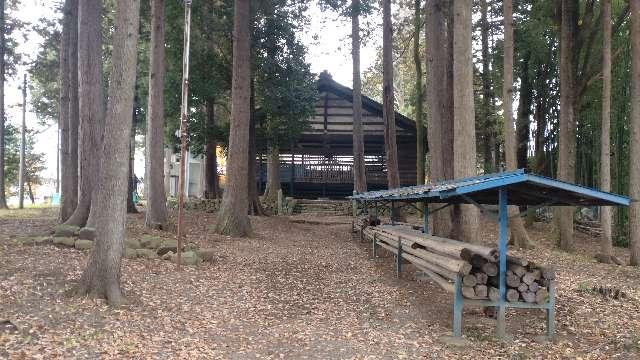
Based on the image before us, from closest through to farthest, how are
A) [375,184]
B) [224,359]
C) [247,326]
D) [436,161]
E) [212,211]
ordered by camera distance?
[224,359] → [247,326] → [436,161] → [212,211] → [375,184]

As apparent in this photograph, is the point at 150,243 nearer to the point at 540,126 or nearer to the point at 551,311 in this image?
the point at 551,311

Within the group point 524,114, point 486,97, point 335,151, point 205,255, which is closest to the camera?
point 205,255

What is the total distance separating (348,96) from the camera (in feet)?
98.9

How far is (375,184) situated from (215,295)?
22.3 meters

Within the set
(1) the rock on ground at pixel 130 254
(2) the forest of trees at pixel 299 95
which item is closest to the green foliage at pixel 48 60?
(2) the forest of trees at pixel 299 95

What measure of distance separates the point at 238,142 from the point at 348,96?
48.7 feet

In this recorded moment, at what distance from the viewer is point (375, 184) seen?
100 feet

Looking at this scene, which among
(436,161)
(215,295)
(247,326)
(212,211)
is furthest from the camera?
(212,211)

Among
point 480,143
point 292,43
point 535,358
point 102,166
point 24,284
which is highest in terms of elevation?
point 292,43

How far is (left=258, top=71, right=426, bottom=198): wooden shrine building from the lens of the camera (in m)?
30.4

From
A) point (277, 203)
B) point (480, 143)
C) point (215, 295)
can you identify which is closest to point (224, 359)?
point (215, 295)

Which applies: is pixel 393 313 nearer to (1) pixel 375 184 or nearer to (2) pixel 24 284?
(2) pixel 24 284

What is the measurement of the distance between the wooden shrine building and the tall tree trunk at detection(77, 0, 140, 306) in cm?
2228

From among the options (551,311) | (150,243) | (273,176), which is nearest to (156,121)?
(150,243)
